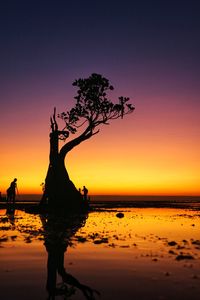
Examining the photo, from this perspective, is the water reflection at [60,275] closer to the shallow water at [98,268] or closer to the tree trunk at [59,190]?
the shallow water at [98,268]

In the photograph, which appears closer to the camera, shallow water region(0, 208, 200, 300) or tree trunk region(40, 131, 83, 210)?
shallow water region(0, 208, 200, 300)

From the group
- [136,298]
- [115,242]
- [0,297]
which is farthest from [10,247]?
[136,298]

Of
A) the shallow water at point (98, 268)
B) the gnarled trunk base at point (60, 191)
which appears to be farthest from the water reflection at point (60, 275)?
the gnarled trunk base at point (60, 191)

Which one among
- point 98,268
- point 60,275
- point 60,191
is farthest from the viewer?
point 60,191

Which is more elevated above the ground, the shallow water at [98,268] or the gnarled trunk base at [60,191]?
the gnarled trunk base at [60,191]

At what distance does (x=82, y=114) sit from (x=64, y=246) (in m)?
27.0

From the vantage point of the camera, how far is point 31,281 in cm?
988

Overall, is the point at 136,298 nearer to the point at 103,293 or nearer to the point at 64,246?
the point at 103,293

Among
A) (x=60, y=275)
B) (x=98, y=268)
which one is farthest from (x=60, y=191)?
(x=60, y=275)

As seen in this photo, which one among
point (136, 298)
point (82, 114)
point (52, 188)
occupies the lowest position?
point (136, 298)

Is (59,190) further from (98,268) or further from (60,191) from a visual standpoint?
(98,268)

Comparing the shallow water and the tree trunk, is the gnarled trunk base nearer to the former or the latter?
the tree trunk

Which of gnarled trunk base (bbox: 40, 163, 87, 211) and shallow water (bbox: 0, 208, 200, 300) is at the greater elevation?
gnarled trunk base (bbox: 40, 163, 87, 211)

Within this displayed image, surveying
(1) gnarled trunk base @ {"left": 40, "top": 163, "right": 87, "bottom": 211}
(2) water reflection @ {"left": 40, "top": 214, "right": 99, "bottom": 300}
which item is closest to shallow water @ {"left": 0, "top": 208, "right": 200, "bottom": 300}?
(2) water reflection @ {"left": 40, "top": 214, "right": 99, "bottom": 300}
